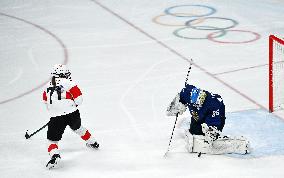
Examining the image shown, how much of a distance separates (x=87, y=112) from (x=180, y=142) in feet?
5.48

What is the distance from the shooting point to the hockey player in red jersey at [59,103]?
567 centimetres

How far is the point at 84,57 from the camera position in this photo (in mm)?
9688

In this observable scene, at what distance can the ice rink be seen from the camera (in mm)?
5883

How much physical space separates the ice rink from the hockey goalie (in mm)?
125

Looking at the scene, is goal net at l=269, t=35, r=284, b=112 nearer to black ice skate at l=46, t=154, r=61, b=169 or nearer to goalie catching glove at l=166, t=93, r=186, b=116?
goalie catching glove at l=166, t=93, r=186, b=116

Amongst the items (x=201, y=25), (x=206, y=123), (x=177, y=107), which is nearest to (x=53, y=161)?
(x=177, y=107)

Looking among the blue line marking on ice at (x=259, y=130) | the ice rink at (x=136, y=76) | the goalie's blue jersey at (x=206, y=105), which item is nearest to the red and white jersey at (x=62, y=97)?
the ice rink at (x=136, y=76)

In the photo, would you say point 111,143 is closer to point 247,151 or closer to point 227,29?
point 247,151

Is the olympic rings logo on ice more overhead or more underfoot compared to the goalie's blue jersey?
more underfoot

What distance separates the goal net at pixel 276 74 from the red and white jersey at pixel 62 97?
276 centimetres

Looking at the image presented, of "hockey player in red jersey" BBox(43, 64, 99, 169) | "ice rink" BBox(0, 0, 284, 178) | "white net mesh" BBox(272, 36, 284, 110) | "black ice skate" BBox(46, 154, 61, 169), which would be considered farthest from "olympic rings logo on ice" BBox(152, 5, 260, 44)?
"black ice skate" BBox(46, 154, 61, 169)

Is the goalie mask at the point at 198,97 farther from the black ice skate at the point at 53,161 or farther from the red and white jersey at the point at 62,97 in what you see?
the black ice skate at the point at 53,161

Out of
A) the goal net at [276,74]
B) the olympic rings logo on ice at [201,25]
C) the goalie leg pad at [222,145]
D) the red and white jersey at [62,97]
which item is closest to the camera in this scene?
the red and white jersey at [62,97]

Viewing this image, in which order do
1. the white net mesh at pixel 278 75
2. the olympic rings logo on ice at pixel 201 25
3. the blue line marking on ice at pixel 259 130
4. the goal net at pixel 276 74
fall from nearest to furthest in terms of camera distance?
the blue line marking on ice at pixel 259 130
the goal net at pixel 276 74
the white net mesh at pixel 278 75
the olympic rings logo on ice at pixel 201 25
